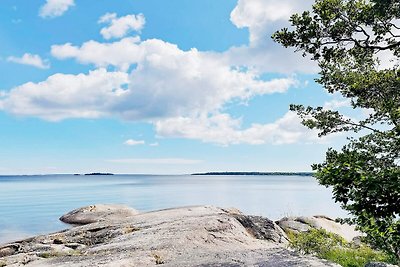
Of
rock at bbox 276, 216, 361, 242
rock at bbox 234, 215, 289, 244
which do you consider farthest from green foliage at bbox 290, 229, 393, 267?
rock at bbox 276, 216, 361, 242

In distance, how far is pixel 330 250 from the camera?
668 inches

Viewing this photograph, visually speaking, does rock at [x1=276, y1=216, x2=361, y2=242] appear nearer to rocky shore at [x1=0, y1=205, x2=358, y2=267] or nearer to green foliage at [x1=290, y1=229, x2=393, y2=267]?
rocky shore at [x1=0, y1=205, x2=358, y2=267]

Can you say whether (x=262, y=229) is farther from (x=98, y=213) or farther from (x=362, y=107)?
(x=98, y=213)

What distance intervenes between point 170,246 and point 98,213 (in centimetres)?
2654

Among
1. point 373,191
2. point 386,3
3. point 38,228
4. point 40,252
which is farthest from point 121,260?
point 38,228

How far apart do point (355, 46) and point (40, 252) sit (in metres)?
15.3

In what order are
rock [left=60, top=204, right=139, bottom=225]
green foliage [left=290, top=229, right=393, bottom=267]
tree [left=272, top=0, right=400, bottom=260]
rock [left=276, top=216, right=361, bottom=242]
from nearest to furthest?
1. tree [left=272, top=0, right=400, bottom=260]
2. green foliage [left=290, top=229, right=393, bottom=267]
3. rock [left=276, top=216, right=361, bottom=242]
4. rock [left=60, top=204, right=139, bottom=225]

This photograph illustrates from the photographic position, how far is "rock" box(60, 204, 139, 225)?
3778 cm

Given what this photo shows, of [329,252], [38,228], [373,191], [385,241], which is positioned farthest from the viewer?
[38,228]

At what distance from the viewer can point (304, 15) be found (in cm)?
1368

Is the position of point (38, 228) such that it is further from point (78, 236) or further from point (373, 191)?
point (373, 191)

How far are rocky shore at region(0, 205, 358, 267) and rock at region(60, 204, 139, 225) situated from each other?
14.3m

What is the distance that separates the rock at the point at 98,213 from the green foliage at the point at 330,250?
2324cm

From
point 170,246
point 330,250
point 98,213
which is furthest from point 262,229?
point 98,213
